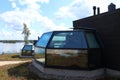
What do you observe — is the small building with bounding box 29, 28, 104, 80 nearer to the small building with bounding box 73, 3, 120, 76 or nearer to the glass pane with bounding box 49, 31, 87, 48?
the glass pane with bounding box 49, 31, 87, 48

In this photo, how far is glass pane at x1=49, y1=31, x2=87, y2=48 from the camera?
41.9ft

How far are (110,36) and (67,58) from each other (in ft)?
8.68

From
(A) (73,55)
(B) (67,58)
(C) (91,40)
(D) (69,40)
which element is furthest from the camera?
(C) (91,40)

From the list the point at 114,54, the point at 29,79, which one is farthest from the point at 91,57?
the point at 29,79

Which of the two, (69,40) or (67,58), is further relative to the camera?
(69,40)

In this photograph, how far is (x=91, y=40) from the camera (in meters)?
13.3

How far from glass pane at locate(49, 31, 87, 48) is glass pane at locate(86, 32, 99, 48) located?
14.6 inches

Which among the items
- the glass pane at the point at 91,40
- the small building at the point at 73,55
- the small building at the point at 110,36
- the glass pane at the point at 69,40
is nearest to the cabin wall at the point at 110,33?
the small building at the point at 110,36

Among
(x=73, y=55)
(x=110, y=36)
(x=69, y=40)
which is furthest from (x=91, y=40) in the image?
(x=73, y=55)

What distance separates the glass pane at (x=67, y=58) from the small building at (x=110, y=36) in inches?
61.4

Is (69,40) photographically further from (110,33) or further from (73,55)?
(110,33)

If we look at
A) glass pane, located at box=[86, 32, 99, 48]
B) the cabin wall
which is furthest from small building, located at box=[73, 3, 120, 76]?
glass pane, located at box=[86, 32, 99, 48]

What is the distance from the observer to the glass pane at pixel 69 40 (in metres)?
12.8

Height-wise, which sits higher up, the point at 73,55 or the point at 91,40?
the point at 91,40
